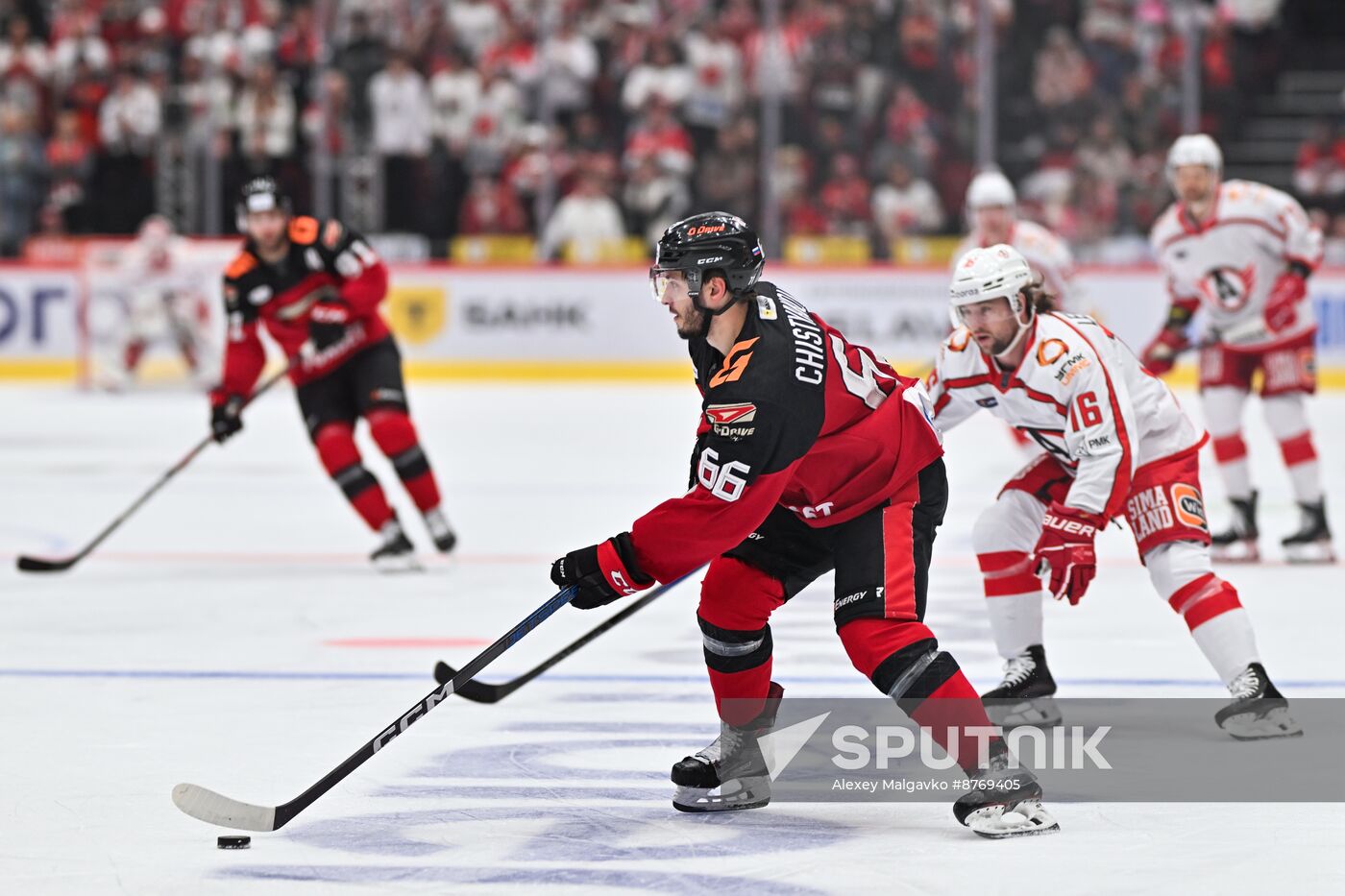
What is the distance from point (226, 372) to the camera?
717 centimetres

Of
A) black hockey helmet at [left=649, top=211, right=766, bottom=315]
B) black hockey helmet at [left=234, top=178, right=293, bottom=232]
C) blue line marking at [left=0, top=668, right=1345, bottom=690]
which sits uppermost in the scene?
black hockey helmet at [left=649, top=211, right=766, bottom=315]

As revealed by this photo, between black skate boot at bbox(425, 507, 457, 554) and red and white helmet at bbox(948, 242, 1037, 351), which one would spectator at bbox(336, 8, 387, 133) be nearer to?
black skate boot at bbox(425, 507, 457, 554)

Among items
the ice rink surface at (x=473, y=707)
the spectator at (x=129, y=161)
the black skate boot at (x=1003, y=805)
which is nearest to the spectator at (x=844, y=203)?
the spectator at (x=129, y=161)

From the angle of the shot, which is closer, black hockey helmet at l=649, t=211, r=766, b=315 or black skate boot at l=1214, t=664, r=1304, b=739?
black hockey helmet at l=649, t=211, r=766, b=315

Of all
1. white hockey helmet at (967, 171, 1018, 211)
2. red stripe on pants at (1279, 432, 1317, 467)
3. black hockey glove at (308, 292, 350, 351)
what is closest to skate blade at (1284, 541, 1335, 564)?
red stripe on pants at (1279, 432, 1317, 467)

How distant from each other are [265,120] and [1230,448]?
30.8 ft

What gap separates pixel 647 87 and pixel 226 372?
28.3ft

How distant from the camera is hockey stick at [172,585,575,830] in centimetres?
345

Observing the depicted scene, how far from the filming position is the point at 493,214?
14922 mm

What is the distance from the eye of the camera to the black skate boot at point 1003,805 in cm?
346

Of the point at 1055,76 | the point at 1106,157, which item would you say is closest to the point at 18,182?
the point at 1055,76

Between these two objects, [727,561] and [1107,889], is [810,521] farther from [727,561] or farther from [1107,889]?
[1107,889]

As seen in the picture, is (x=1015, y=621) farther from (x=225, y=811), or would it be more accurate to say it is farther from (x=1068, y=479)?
(x=225, y=811)

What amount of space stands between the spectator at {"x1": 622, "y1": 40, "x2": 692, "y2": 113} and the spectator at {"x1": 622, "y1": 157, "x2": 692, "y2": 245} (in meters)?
0.64
